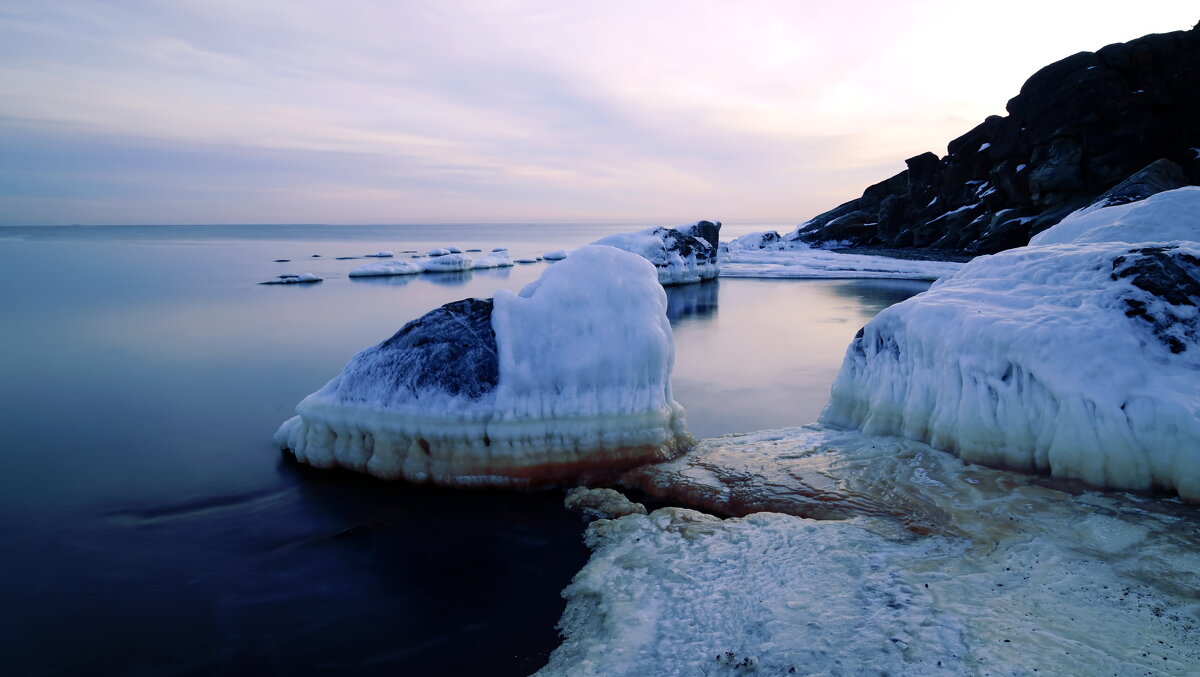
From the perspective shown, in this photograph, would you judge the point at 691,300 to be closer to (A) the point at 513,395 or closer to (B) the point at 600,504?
(A) the point at 513,395

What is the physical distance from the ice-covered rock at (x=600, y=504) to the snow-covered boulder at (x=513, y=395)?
17.6 inches

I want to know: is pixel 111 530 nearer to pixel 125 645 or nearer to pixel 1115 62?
pixel 125 645

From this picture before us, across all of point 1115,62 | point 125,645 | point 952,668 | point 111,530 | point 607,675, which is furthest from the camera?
point 1115,62

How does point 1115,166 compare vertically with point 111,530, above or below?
above

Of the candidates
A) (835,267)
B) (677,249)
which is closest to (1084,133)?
(835,267)

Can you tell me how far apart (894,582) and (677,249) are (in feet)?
92.7

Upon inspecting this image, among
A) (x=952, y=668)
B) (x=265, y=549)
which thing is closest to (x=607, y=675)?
(x=952, y=668)

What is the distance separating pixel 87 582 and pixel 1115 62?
51837 millimetres

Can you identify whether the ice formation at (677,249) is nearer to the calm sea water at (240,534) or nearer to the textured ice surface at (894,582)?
the calm sea water at (240,534)

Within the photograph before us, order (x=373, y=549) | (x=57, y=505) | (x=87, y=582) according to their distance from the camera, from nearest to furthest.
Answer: (x=87, y=582) < (x=373, y=549) < (x=57, y=505)

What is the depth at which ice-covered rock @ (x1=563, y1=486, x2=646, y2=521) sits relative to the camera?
597 centimetres

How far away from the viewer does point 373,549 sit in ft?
18.0

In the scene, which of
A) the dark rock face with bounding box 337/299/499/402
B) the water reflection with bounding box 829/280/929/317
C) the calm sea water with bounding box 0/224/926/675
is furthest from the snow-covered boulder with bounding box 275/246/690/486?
the water reflection with bounding box 829/280/929/317

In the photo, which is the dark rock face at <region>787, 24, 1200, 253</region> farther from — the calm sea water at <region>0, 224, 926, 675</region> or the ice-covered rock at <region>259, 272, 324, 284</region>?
the ice-covered rock at <region>259, 272, 324, 284</region>
